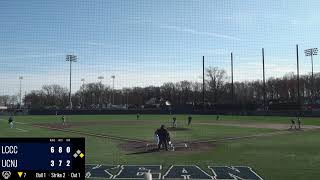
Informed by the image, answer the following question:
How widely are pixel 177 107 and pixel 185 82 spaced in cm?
5391

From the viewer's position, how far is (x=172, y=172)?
691 inches

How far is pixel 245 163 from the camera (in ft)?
66.5

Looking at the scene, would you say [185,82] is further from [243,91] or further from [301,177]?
[301,177]

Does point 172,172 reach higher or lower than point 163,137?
lower

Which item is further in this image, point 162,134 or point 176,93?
point 176,93
